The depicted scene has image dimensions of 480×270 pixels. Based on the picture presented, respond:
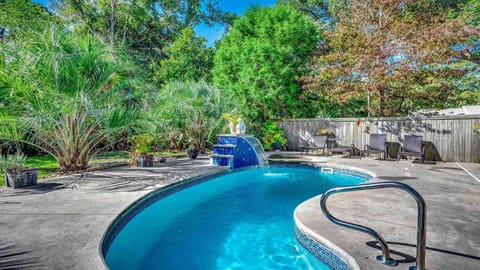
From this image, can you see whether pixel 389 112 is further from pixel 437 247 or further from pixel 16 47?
pixel 16 47

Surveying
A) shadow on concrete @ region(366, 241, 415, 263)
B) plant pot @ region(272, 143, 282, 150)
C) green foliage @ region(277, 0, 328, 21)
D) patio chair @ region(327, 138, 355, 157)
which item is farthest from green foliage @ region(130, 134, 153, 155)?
green foliage @ region(277, 0, 328, 21)

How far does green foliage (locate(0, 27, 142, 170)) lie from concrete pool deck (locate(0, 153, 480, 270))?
3.79ft

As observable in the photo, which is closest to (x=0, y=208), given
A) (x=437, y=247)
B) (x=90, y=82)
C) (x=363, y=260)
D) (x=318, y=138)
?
(x=90, y=82)

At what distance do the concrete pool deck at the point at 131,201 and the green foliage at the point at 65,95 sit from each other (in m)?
1.15

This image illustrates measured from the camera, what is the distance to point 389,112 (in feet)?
43.6

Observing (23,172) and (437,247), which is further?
(23,172)

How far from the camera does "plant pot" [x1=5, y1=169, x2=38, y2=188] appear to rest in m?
4.82

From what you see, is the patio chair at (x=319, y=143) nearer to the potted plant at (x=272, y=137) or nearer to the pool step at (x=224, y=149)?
the potted plant at (x=272, y=137)

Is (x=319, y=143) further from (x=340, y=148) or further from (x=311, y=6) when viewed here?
(x=311, y=6)

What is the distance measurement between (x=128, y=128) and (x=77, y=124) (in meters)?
1.13

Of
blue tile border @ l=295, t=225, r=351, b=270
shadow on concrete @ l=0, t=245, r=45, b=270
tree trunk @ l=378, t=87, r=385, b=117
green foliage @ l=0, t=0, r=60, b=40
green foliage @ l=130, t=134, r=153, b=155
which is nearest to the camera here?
shadow on concrete @ l=0, t=245, r=45, b=270

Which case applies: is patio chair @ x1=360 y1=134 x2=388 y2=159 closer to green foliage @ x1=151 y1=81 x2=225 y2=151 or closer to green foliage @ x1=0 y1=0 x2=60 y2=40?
green foliage @ x1=151 y1=81 x2=225 y2=151

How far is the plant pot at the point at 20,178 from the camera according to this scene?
4820 millimetres

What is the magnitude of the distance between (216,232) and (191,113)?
7047mm
